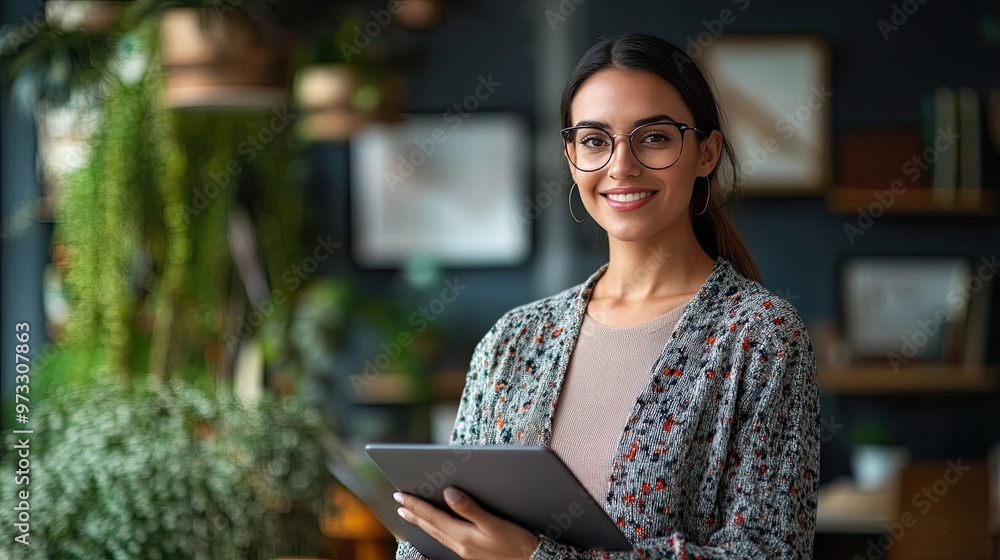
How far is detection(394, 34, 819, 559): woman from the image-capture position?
4.43ft

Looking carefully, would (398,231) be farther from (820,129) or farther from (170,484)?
(170,484)

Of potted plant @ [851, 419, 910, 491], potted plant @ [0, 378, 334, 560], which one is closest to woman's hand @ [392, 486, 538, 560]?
potted plant @ [0, 378, 334, 560]

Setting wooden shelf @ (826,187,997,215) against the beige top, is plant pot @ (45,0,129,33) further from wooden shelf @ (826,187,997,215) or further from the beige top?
wooden shelf @ (826,187,997,215)

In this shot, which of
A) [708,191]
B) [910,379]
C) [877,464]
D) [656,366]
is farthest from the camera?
[910,379]

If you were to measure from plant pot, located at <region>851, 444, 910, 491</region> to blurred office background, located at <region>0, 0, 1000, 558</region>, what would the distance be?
0.02m

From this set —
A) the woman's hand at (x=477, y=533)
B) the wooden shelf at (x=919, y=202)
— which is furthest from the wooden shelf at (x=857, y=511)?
the woman's hand at (x=477, y=533)

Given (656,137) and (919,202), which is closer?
(656,137)

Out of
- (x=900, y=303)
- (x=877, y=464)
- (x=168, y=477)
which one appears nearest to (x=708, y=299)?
(x=168, y=477)

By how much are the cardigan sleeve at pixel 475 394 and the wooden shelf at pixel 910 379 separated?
2949 mm

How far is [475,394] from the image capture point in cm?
163

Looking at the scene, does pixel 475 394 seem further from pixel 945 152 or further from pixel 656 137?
pixel 945 152

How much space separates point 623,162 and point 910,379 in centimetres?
329

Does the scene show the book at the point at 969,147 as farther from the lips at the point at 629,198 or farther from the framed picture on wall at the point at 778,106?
the lips at the point at 629,198

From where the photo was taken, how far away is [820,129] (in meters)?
4.52
